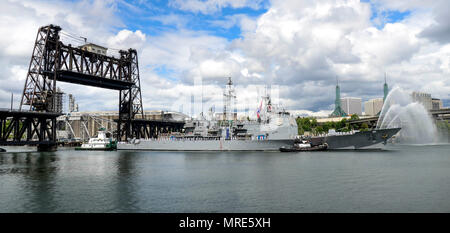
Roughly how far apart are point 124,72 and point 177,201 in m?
76.1

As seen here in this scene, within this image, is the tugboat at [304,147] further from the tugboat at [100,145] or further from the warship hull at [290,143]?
the tugboat at [100,145]

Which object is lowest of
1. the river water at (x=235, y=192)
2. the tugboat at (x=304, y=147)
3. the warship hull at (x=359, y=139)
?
the river water at (x=235, y=192)

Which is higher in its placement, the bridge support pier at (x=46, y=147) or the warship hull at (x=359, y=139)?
the warship hull at (x=359, y=139)

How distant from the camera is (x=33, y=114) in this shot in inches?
2469

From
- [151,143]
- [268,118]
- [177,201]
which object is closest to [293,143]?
[268,118]

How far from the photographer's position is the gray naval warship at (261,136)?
57750 mm

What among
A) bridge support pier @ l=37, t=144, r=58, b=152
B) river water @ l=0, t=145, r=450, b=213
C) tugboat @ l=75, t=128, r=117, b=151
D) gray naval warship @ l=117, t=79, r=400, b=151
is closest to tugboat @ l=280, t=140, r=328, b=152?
gray naval warship @ l=117, t=79, r=400, b=151

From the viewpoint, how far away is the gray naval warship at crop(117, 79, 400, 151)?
57750mm

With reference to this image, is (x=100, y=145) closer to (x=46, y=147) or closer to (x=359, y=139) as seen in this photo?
(x=46, y=147)

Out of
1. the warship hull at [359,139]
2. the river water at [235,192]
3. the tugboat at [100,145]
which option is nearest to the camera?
the river water at [235,192]

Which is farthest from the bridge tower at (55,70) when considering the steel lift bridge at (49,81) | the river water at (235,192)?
the river water at (235,192)
